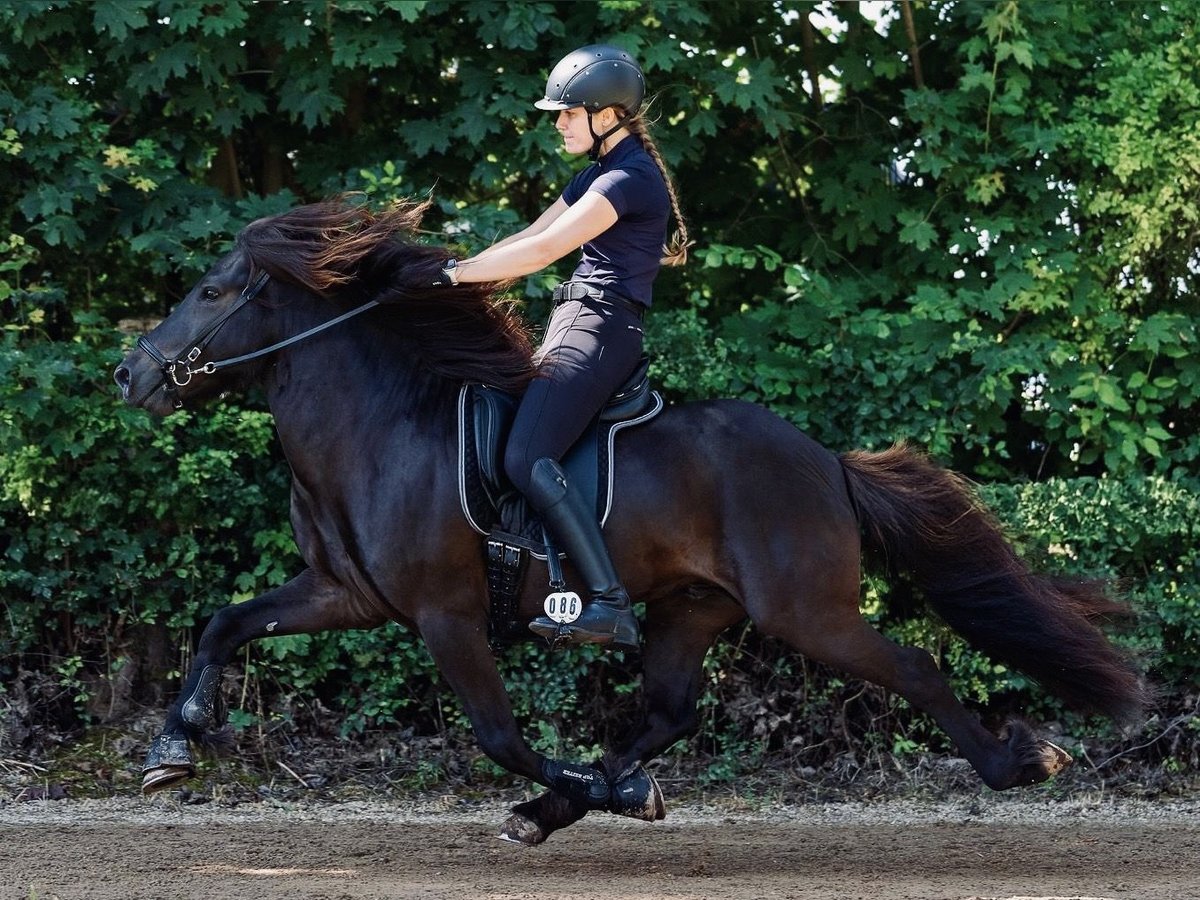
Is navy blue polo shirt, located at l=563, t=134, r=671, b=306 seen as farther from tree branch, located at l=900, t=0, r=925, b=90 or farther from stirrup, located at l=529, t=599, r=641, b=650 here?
tree branch, located at l=900, t=0, r=925, b=90

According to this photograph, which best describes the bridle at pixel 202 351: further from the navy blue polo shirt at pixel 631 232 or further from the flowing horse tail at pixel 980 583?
the flowing horse tail at pixel 980 583

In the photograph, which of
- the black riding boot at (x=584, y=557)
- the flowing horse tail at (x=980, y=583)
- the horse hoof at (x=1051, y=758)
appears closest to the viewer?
the black riding boot at (x=584, y=557)

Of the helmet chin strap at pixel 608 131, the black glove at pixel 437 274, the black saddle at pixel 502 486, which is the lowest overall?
the black saddle at pixel 502 486

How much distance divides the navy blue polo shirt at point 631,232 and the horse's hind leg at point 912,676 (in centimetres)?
138

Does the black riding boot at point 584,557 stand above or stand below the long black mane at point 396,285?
below

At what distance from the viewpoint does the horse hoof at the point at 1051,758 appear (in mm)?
5320

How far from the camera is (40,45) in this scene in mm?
7195

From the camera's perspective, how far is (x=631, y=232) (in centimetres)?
518

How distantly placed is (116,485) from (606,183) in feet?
11.3

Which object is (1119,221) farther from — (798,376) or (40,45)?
(40,45)

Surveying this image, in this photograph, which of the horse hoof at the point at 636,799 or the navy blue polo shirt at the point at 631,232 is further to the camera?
the horse hoof at the point at 636,799

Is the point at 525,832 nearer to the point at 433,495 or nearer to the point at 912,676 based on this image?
the point at 433,495

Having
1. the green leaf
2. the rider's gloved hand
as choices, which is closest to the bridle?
the rider's gloved hand

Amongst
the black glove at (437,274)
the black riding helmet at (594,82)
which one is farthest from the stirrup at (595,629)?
the black riding helmet at (594,82)
